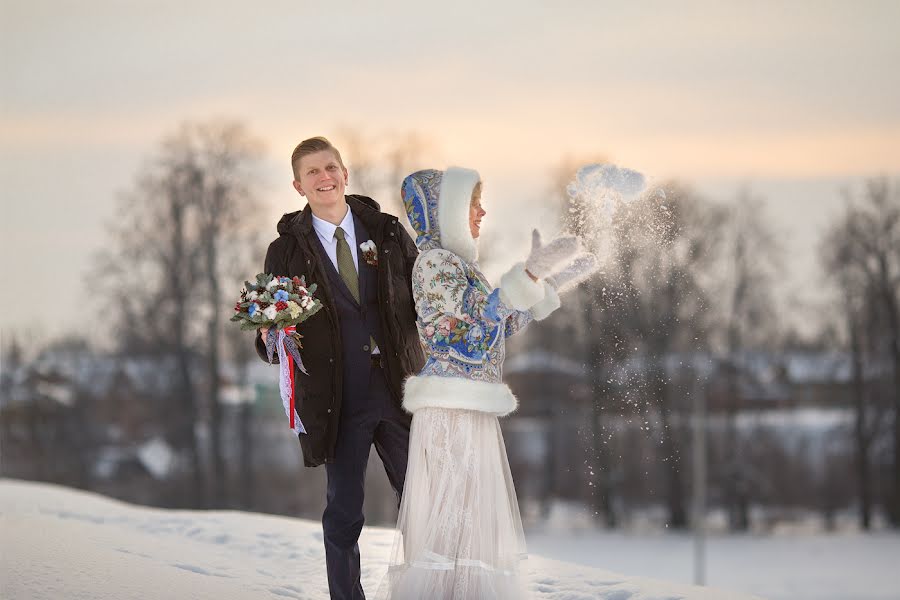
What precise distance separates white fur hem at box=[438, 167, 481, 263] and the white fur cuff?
20cm

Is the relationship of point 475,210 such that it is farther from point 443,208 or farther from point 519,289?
point 519,289

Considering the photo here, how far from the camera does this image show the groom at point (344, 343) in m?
5.35

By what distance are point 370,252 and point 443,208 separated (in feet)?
1.41

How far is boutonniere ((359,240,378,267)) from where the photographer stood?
5.45 meters

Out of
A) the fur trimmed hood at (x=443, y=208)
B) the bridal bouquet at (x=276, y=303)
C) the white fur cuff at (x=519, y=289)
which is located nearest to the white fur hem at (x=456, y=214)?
the fur trimmed hood at (x=443, y=208)

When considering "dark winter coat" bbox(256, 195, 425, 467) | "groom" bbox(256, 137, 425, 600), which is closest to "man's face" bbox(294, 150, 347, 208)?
"groom" bbox(256, 137, 425, 600)

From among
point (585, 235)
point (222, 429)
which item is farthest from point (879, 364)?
point (585, 235)

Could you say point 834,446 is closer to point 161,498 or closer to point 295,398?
point 161,498

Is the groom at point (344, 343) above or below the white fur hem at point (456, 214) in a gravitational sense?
below

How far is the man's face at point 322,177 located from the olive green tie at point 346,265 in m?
0.13

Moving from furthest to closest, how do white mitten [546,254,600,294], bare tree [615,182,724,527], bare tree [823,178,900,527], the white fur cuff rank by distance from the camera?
bare tree [823,178,900,527] < bare tree [615,182,724,527] < white mitten [546,254,600,294] < the white fur cuff

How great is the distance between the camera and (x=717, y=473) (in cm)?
3012

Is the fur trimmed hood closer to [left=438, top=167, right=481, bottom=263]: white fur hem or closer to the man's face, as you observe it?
[left=438, top=167, right=481, bottom=263]: white fur hem

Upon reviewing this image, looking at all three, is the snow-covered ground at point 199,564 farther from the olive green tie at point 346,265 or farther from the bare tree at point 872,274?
the bare tree at point 872,274
